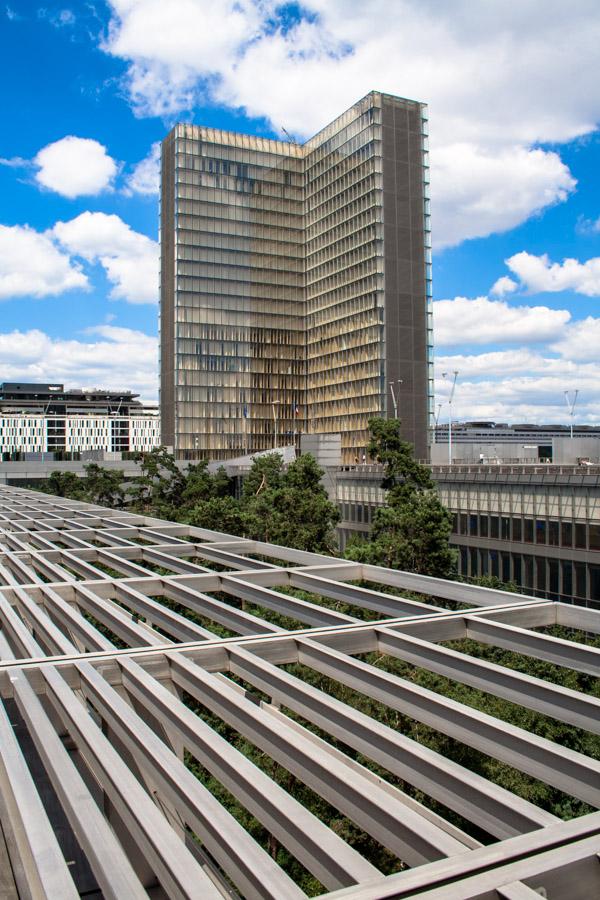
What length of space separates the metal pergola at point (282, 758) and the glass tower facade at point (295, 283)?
11741 cm

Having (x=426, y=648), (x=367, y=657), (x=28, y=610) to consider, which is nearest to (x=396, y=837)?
(x=426, y=648)

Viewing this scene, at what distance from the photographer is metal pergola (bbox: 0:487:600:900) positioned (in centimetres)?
481

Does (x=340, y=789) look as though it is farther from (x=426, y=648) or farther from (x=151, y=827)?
(x=426, y=648)

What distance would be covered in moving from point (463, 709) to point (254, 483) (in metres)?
62.6

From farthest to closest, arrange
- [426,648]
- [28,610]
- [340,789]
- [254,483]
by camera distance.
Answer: [254,483] < [28,610] < [426,648] < [340,789]

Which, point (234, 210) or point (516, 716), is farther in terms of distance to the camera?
point (234, 210)

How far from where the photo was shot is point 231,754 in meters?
6.48

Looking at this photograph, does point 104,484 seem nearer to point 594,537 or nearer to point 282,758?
point 594,537

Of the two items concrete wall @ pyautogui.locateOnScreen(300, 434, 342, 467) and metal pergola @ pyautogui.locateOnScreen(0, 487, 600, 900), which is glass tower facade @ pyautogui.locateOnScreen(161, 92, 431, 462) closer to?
concrete wall @ pyautogui.locateOnScreen(300, 434, 342, 467)

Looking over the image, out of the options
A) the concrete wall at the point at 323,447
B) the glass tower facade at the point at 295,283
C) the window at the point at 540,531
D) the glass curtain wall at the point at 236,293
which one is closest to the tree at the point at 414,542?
the window at the point at 540,531

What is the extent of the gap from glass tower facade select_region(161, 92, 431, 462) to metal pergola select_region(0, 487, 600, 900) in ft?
385

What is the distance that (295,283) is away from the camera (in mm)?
152625

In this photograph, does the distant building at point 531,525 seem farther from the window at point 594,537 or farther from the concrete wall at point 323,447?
the concrete wall at point 323,447

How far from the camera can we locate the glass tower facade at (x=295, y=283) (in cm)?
13100
